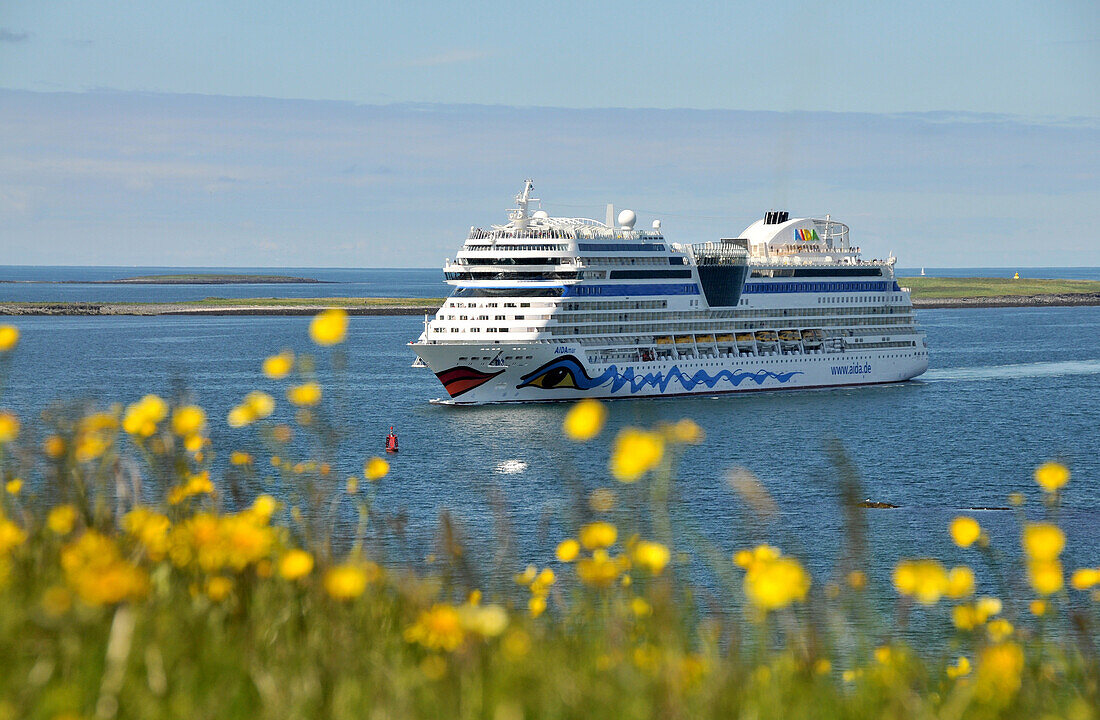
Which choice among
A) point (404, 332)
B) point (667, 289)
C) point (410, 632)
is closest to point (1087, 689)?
point (410, 632)

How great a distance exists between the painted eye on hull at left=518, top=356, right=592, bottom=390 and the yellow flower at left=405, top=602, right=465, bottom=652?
150 feet

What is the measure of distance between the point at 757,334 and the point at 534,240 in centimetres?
1287

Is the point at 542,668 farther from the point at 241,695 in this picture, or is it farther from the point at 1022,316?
the point at 1022,316

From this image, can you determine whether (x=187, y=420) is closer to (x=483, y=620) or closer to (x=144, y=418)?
(x=144, y=418)

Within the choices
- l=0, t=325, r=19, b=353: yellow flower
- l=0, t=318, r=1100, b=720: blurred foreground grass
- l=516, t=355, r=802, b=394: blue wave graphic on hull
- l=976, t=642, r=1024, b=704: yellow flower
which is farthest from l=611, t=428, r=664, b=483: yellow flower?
l=516, t=355, r=802, b=394: blue wave graphic on hull

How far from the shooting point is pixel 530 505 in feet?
98.2

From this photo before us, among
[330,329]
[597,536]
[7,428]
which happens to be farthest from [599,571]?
[7,428]

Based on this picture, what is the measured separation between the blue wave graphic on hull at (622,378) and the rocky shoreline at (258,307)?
82.1 m

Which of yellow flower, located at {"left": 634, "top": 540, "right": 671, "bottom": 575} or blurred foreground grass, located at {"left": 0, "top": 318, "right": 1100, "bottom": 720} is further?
yellow flower, located at {"left": 634, "top": 540, "right": 671, "bottom": 575}

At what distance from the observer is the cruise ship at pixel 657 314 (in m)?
50.5

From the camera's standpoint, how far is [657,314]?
56.5 meters

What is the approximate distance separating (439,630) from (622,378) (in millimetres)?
49393

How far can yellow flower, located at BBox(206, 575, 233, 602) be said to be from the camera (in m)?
4.12

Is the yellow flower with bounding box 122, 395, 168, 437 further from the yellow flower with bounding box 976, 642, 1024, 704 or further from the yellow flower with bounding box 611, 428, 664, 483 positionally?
the yellow flower with bounding box 976, 642, 1024, 704
